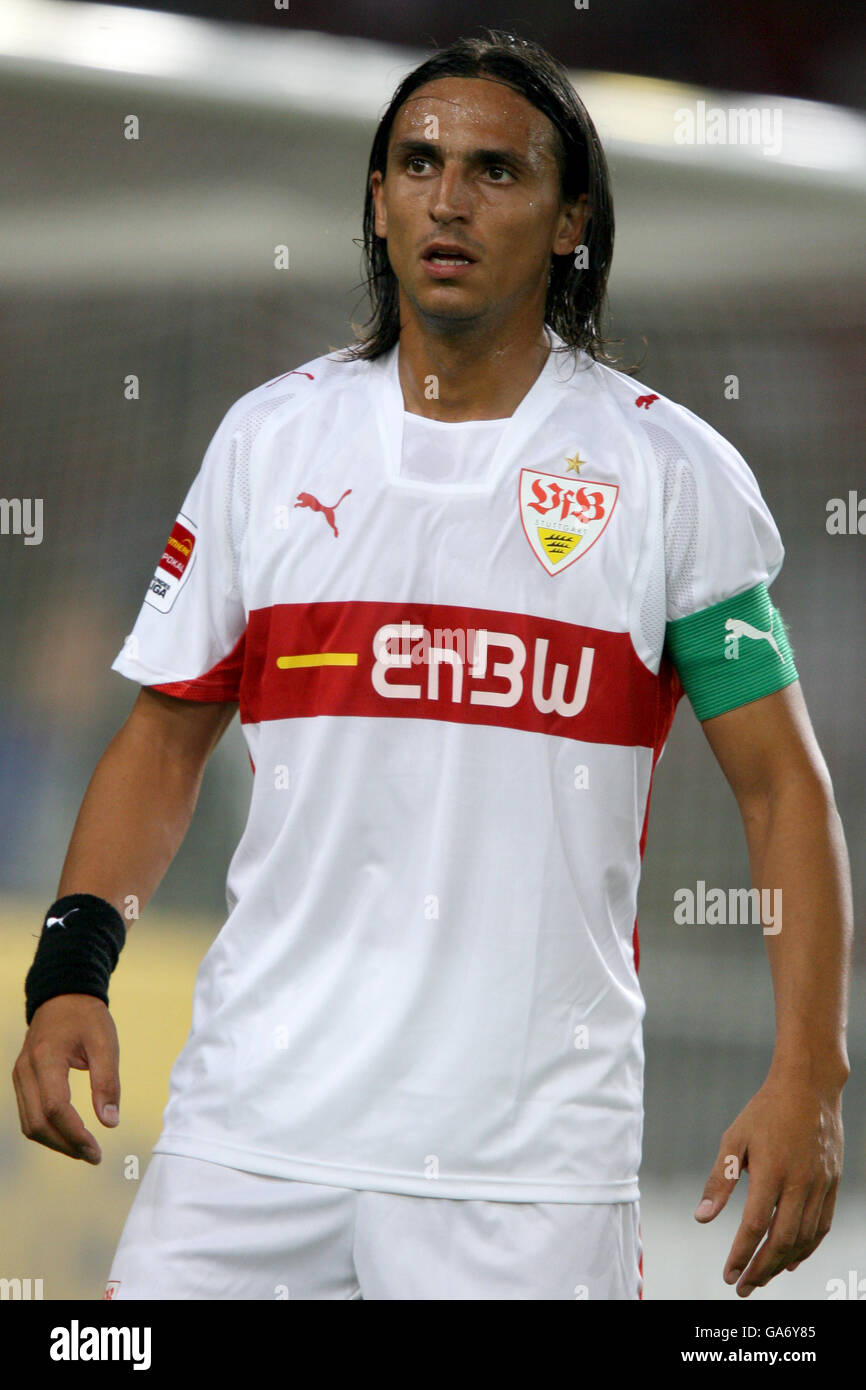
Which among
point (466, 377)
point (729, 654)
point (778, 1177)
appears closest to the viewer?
point (778, 1177)

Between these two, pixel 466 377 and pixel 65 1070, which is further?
pixel 466 377

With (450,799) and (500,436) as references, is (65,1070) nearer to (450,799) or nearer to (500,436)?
(450,799)

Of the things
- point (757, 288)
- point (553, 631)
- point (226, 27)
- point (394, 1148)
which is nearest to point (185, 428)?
point (226, 27)

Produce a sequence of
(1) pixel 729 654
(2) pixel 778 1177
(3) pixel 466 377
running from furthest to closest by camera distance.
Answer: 1. (3) pixel 466 377
2. (1) pixel 729 654
3. (2) pixel 778 1177

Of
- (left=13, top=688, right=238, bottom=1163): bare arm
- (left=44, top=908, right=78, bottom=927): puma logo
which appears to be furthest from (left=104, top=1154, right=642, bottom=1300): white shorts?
(left=44, top=908, right=78, bottom=927): puma logo

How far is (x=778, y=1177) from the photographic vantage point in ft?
3.89

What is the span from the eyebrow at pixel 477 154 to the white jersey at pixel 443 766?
0.20 meters

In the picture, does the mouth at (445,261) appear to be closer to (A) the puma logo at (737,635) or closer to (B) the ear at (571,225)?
(B) the ear at (571,225)

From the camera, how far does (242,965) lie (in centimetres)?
129

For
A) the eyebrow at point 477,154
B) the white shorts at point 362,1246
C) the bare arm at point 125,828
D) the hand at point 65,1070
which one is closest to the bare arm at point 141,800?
the bare arm at point 125,828

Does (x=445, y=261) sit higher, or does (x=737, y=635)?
(x=445, y=261)

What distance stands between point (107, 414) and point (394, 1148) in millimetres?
1374

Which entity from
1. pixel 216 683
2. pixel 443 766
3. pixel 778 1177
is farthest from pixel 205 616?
pixel 778 1177

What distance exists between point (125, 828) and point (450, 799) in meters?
0.31
